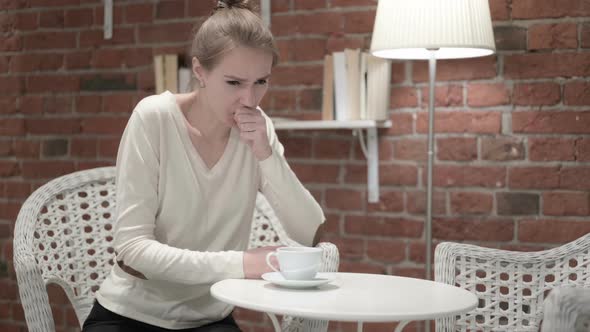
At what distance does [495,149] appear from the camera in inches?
105

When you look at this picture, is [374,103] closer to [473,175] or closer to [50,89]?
[473,175]

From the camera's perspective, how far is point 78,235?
2.25 meters

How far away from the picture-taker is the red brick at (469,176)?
8.75ft

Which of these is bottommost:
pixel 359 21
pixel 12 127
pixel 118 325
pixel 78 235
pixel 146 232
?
pixel 118 325

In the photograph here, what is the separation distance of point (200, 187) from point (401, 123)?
3.58 ft

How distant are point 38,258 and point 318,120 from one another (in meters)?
1.24

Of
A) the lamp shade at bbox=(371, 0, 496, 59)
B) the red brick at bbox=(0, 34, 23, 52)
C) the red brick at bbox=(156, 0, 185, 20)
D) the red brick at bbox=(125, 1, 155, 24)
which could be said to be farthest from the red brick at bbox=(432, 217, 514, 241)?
the red brick at bbox=(0, 34, 23, 52)

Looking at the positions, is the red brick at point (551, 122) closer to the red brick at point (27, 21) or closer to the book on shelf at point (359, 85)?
the book on shelf at point (359, 85)

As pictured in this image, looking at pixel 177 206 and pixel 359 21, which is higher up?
pixel 359 21

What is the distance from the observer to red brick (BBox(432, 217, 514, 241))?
267 centimetres

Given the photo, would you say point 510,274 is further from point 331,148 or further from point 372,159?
point 331,148

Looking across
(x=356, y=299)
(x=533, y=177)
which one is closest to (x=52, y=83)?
(x=533, y=177)

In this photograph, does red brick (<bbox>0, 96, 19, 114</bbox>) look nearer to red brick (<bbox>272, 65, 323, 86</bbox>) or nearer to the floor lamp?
red brick (<bbox>272, 65, 323, 86</bbox>)

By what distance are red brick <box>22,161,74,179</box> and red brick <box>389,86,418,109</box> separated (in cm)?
151
